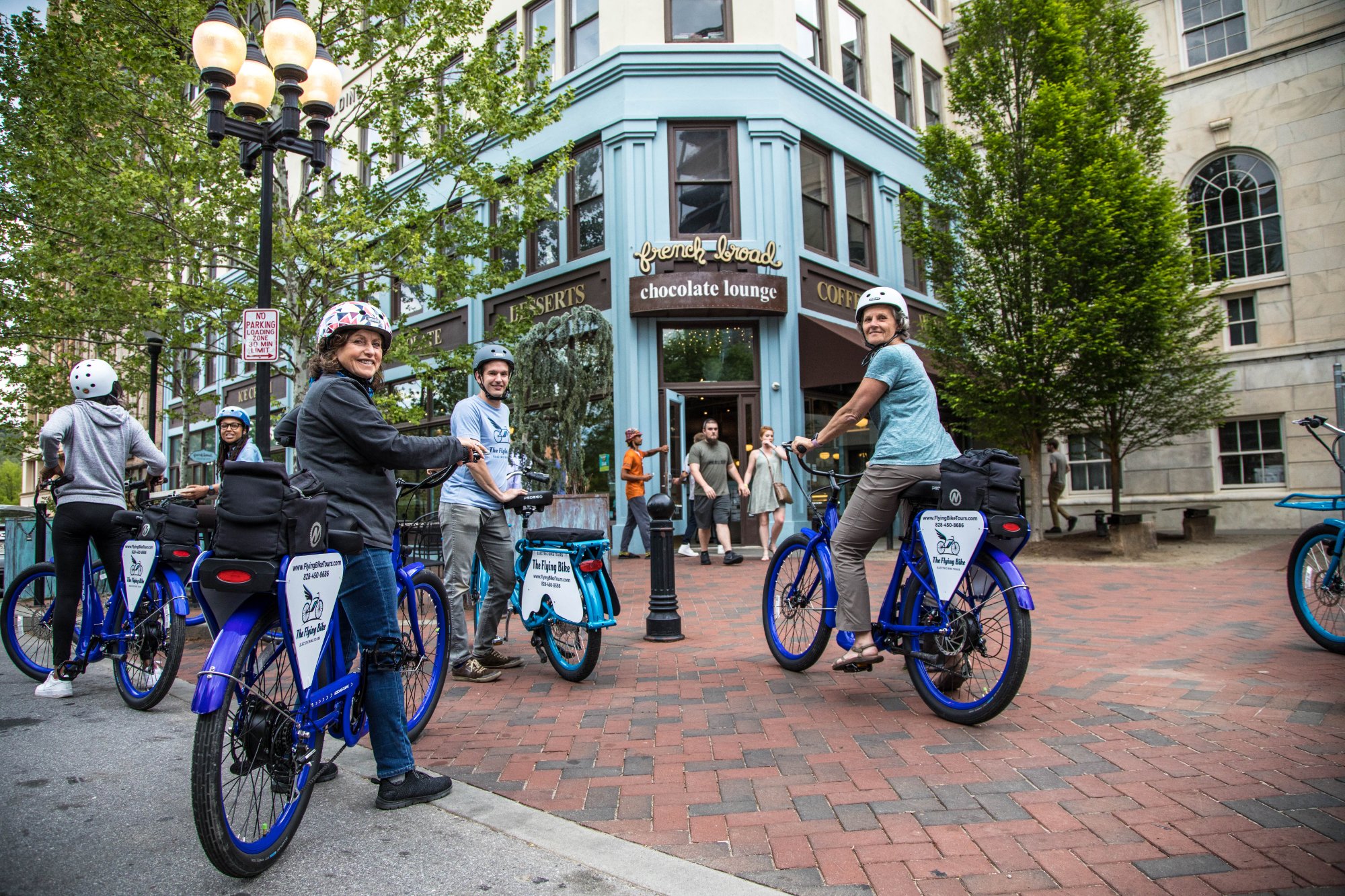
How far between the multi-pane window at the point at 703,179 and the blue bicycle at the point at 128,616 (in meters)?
10.9

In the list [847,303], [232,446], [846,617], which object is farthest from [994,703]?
[847,303]

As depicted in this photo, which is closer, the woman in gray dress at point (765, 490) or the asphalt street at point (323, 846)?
the asphalt street at point (323, 846)

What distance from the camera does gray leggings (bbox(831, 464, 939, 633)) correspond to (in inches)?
162

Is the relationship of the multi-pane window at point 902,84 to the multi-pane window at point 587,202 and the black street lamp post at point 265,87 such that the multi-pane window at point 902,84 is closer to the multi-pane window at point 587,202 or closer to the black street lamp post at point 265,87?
the multi-pane window at point 587,202

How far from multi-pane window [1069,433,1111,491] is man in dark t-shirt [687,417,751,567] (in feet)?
35.4

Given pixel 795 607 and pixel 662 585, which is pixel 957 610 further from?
pixel 662 585

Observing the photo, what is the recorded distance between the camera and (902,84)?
18.2 meters

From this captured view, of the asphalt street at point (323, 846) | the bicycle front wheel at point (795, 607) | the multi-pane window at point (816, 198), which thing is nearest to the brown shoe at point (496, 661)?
the asphalt street at point (323, 846)

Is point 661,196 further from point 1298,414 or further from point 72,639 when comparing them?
point 1298,414

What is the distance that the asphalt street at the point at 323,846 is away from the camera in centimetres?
235

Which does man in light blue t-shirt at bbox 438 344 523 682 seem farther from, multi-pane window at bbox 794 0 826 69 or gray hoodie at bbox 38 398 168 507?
multi-pane window at bbox 794 0 826 69

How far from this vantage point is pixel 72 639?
16.1 ft

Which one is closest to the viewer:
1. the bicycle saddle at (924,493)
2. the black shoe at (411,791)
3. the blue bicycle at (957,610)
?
the black shoe at (411,791)

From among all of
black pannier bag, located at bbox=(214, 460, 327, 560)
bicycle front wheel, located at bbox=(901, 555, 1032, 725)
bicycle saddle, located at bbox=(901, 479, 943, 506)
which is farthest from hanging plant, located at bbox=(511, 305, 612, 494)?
black pannier bag, located at bbox=(214, 460, 327, 560)
